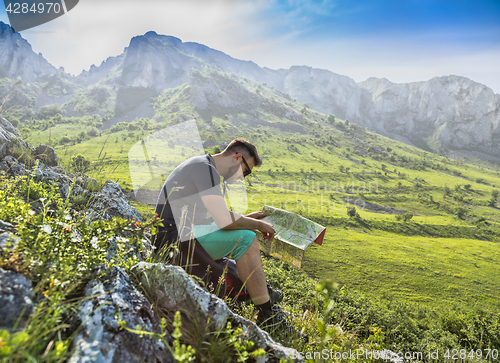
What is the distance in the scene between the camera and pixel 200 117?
14688cm

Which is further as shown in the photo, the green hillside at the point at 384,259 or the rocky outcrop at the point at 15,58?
the rocky outcrop at the point at 15,58

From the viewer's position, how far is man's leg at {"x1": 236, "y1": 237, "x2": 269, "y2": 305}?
126 inches

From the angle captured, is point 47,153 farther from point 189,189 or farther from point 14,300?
point 14,300

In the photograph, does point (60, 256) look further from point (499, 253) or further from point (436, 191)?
point (436, 191)

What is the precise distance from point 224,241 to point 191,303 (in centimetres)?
110

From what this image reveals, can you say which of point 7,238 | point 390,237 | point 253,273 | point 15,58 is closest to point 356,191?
point 390,237

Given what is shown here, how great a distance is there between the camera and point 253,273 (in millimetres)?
3219

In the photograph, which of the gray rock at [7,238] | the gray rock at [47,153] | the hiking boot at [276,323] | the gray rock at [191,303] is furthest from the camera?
the gray rock at [47,153]

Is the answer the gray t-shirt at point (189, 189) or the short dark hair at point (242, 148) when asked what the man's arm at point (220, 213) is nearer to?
the gray t-shirt at point (189, 189)

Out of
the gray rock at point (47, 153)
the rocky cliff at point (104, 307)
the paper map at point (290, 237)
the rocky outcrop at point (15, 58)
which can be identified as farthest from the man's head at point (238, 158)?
the rocky outcrop at point (15, 58)

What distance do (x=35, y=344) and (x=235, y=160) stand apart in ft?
10.5

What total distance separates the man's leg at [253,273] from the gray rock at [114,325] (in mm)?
1418

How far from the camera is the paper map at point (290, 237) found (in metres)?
4.11

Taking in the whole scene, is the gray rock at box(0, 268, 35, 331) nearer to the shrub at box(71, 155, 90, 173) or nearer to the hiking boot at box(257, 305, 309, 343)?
the hiking boot at box(257, 305, 309, 343)
